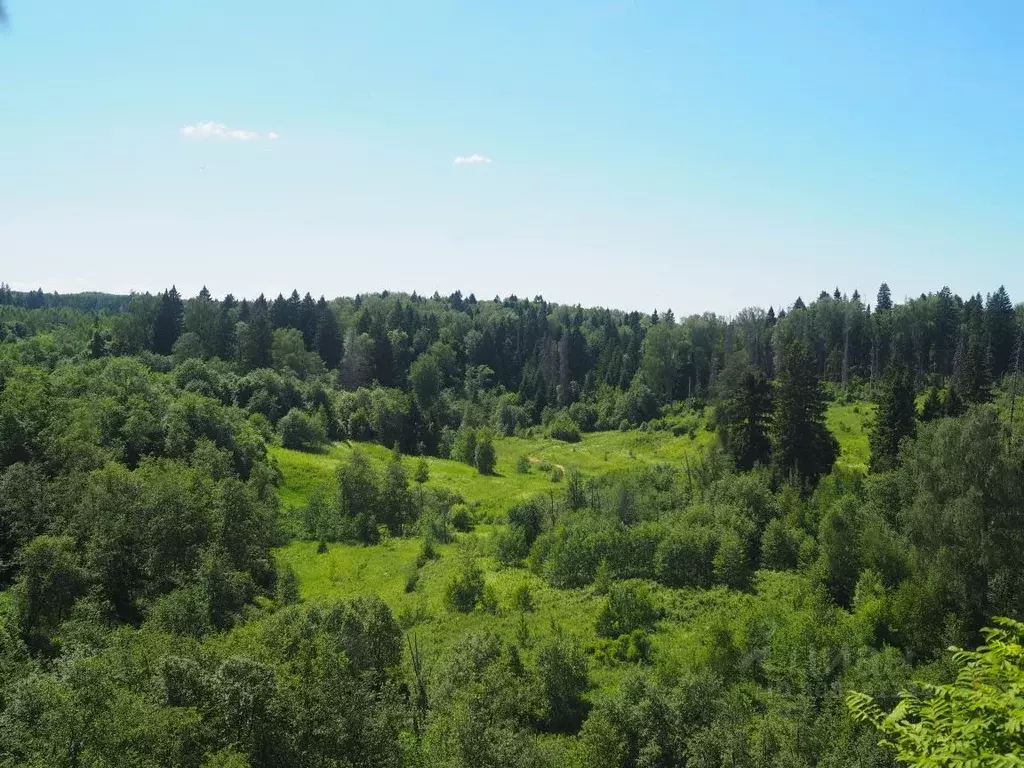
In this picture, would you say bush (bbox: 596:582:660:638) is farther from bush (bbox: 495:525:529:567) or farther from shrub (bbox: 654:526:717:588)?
bush (bbox: 495:525:529:567)

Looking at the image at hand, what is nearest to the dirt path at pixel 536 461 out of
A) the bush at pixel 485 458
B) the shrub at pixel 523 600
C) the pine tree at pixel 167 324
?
the bush at pixel 485 458

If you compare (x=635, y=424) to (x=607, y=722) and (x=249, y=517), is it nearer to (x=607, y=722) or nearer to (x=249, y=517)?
(x=249, y=517)

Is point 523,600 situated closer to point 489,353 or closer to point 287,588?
point 287,588

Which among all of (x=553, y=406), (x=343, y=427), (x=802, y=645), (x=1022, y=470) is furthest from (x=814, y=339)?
(x=802, y=645)

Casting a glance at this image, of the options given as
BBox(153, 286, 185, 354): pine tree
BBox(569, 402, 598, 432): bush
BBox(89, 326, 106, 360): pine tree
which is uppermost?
BBox(153, 286, 185, 354): pine tree

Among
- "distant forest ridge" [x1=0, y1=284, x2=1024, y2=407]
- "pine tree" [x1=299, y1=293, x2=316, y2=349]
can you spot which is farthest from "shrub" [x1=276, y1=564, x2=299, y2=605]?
"pine tree" [x1=299, y1=293, x2=316, y2=349]

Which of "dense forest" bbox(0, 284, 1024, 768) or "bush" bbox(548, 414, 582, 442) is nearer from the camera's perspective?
"dense forest" bbox(0, 284, 1024, 768)
